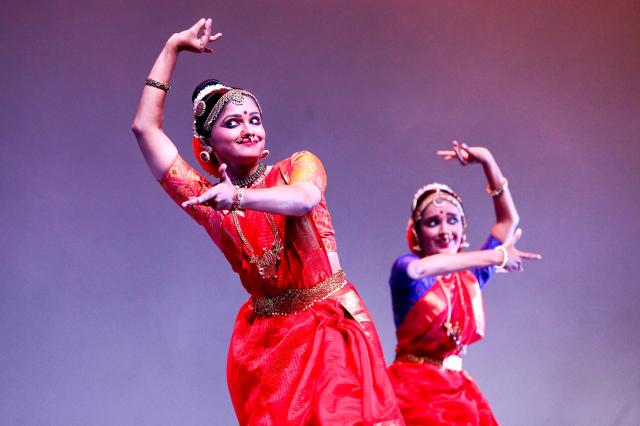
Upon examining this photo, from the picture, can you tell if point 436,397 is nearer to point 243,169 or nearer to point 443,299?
point 443,299

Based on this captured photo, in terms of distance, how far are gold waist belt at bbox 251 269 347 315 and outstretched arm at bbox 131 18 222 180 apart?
446 mm

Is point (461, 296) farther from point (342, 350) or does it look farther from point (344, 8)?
point (344, 8)

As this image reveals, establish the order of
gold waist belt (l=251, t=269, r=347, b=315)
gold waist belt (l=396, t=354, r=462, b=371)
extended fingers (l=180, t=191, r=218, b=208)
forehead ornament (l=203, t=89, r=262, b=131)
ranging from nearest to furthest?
extended fingers (l=180, t=191, r=218, b=208) → gold waist belt (l=251, t=269, r=347, b=315) → forehead ornament (l=203, t=89, r=262, b=131) → gold waist belt (l=396, t=354, r=462, b=371)

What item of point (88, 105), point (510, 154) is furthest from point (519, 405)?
point (88, 105)

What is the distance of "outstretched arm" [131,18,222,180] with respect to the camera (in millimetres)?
2141

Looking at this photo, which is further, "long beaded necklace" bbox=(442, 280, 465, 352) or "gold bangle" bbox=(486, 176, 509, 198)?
"gold bangle" bbox=(486, 176, 509, 198)

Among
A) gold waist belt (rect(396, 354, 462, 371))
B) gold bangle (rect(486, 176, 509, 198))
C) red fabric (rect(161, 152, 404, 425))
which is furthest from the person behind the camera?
gold bangle (rect(486, 176, 509, 198))

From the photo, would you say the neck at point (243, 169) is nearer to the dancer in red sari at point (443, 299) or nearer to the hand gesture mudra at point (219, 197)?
the hand gesture mudra at point (219, 197)

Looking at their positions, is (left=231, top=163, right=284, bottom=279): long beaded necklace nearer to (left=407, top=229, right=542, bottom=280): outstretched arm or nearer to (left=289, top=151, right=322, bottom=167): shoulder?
(left=289, top=151, right=322, bottom=167): shoulder

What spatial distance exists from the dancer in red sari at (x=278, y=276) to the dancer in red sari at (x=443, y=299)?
982 mm

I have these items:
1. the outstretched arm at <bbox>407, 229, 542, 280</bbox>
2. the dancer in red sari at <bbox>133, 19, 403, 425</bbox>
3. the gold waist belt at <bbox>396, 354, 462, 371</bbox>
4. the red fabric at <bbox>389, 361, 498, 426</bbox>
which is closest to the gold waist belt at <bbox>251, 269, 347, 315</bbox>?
the dancer in red sari at <bbox>133, 19, 403, 425</bbox>

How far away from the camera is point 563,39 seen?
466 cm

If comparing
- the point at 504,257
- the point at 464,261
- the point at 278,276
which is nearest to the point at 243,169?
the point at 278,276

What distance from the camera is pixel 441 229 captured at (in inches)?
134
